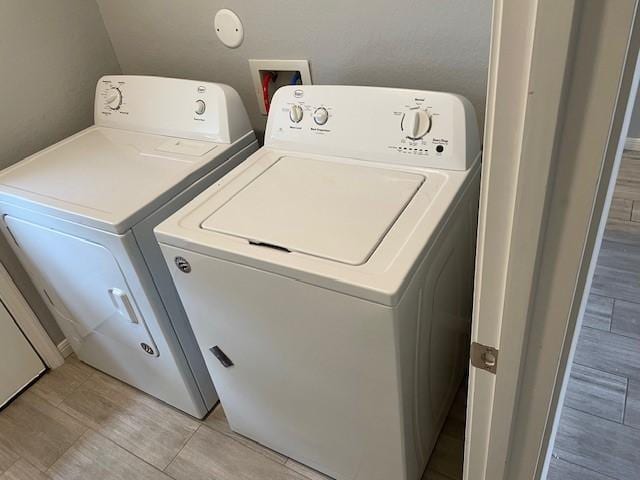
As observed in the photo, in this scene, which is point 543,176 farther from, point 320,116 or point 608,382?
point 608,382

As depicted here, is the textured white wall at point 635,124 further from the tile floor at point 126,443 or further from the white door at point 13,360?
the white door at point 13,360

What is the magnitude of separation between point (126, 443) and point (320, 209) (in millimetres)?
1110

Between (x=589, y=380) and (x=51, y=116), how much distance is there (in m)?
2.10

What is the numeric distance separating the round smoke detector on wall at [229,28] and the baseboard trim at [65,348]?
134cm

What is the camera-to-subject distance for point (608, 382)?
1.62 meters

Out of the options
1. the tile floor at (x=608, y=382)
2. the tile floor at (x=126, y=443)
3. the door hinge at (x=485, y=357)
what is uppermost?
the door hinge at (x=485, y=357)

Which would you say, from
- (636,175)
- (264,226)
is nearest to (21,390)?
(264,226)

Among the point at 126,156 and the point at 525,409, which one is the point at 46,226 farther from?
the point at 525,409

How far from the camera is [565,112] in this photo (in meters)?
0.45

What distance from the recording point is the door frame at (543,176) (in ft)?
1.37

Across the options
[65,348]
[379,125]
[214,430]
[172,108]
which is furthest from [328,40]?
[65,348]

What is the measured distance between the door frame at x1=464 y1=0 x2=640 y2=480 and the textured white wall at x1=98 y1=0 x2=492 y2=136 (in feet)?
2.68

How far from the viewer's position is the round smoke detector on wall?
1561mm

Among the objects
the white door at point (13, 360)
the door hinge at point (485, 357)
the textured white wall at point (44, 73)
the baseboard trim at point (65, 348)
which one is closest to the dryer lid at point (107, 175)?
the textured white wall at point (44, 73)
